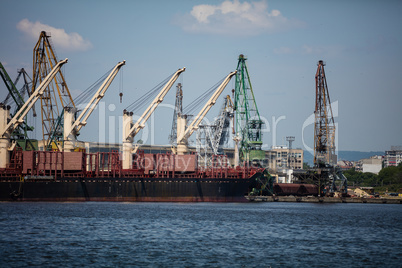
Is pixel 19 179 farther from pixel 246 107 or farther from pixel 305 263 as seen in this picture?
pixel 305 263

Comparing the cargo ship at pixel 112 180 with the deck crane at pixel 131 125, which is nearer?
the cargo ship at pixel 112 180

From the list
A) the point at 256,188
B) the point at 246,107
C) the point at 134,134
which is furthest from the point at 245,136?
the point at 134,134

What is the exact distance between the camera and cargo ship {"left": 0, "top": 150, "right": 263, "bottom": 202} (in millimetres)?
84875

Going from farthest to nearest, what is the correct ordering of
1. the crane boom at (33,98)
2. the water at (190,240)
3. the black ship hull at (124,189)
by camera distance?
the crane boom at (33,98) → the black ship hull at (124,189) → the water at (190,240)

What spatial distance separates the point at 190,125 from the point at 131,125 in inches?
413

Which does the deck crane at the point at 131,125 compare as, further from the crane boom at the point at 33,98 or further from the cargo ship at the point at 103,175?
the crane boom at the point at 33,98

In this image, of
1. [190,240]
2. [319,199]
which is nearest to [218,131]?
[319,199]

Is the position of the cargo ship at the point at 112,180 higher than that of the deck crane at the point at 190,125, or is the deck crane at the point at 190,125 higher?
the deck crane at the point at 190,125

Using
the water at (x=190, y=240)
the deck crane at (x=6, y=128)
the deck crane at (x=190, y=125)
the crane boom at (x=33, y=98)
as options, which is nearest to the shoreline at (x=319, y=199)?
the deck crane at (x=190, y=125)

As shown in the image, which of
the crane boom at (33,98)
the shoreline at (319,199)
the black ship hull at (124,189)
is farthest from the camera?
the shoreline at (319,199)

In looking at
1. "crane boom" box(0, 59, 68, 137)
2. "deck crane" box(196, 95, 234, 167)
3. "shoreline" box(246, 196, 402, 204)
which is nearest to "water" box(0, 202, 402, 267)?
"crane boom" box(0, 59, 68, 137)

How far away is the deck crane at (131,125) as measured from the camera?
3715 inches

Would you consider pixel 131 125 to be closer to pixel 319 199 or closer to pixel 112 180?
pixel 112 180

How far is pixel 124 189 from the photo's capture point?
286 feet
